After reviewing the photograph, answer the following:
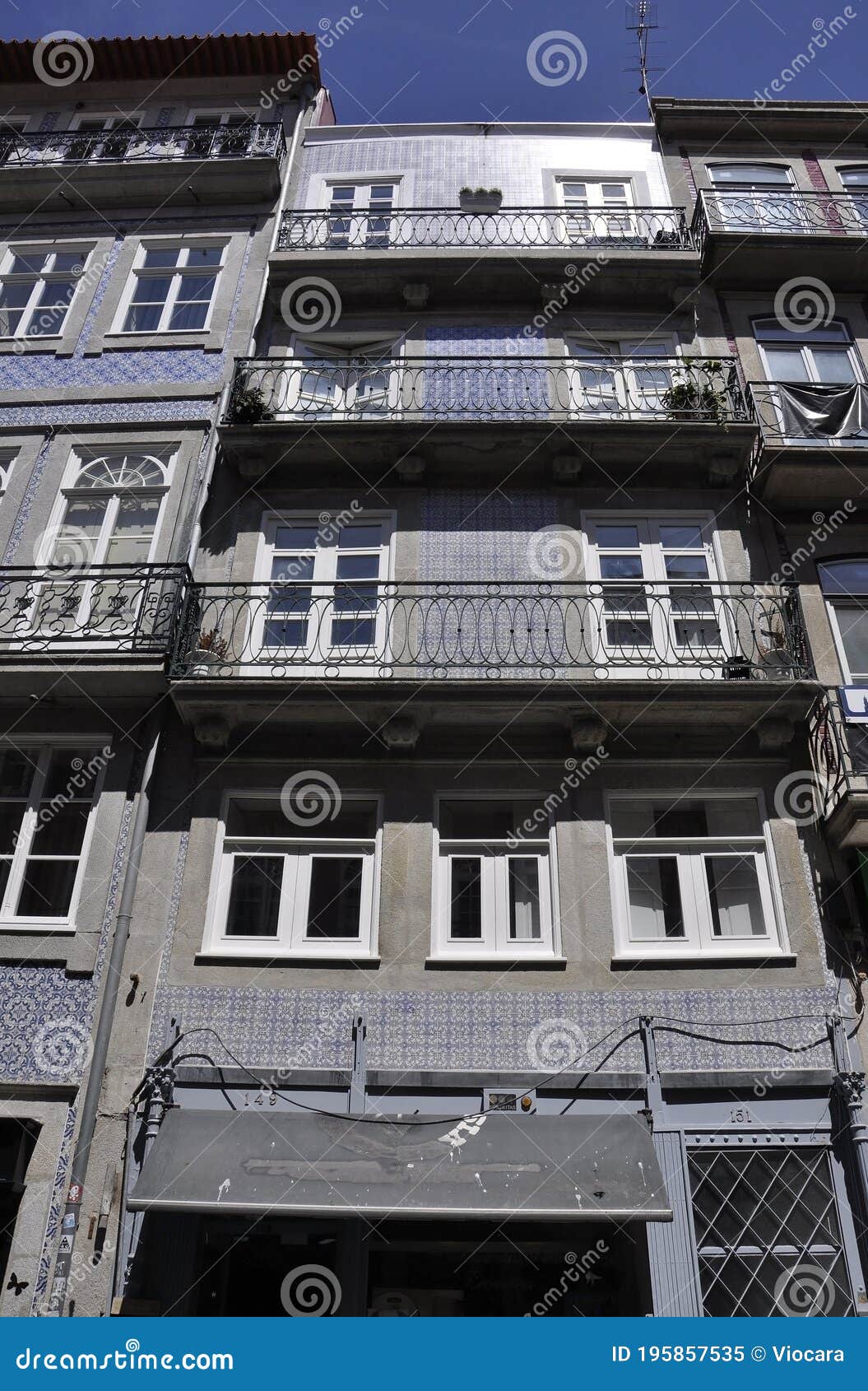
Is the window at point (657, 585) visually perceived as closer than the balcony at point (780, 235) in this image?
Yes

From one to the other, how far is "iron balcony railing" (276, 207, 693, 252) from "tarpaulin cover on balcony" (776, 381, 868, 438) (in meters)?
3.68

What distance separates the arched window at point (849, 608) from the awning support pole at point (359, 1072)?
6103mm

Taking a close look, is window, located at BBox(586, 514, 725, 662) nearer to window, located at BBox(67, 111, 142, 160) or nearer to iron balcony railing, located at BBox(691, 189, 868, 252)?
iron balcony railing, located at BBox(691, 189, 868, 252)

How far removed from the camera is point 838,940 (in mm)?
8945

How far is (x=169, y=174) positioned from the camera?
14664 mm

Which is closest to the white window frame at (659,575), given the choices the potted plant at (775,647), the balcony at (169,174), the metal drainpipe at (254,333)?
the potted plant at (775,647)

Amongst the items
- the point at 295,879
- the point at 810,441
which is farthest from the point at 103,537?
the point at 810,441

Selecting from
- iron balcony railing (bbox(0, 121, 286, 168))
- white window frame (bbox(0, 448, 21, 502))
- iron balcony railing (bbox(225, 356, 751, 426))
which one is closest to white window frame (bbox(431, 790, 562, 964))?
iron balcony railing (bbox(225, 356, 751, 426))

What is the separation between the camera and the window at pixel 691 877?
9172mm

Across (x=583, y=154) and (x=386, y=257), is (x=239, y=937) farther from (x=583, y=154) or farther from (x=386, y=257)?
(x=583, y=154)

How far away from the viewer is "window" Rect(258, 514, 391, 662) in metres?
10.7

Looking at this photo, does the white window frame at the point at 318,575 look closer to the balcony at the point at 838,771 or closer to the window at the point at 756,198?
the balcony at the point at 838,771

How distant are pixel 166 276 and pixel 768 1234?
1344cm

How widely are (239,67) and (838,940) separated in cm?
1641
